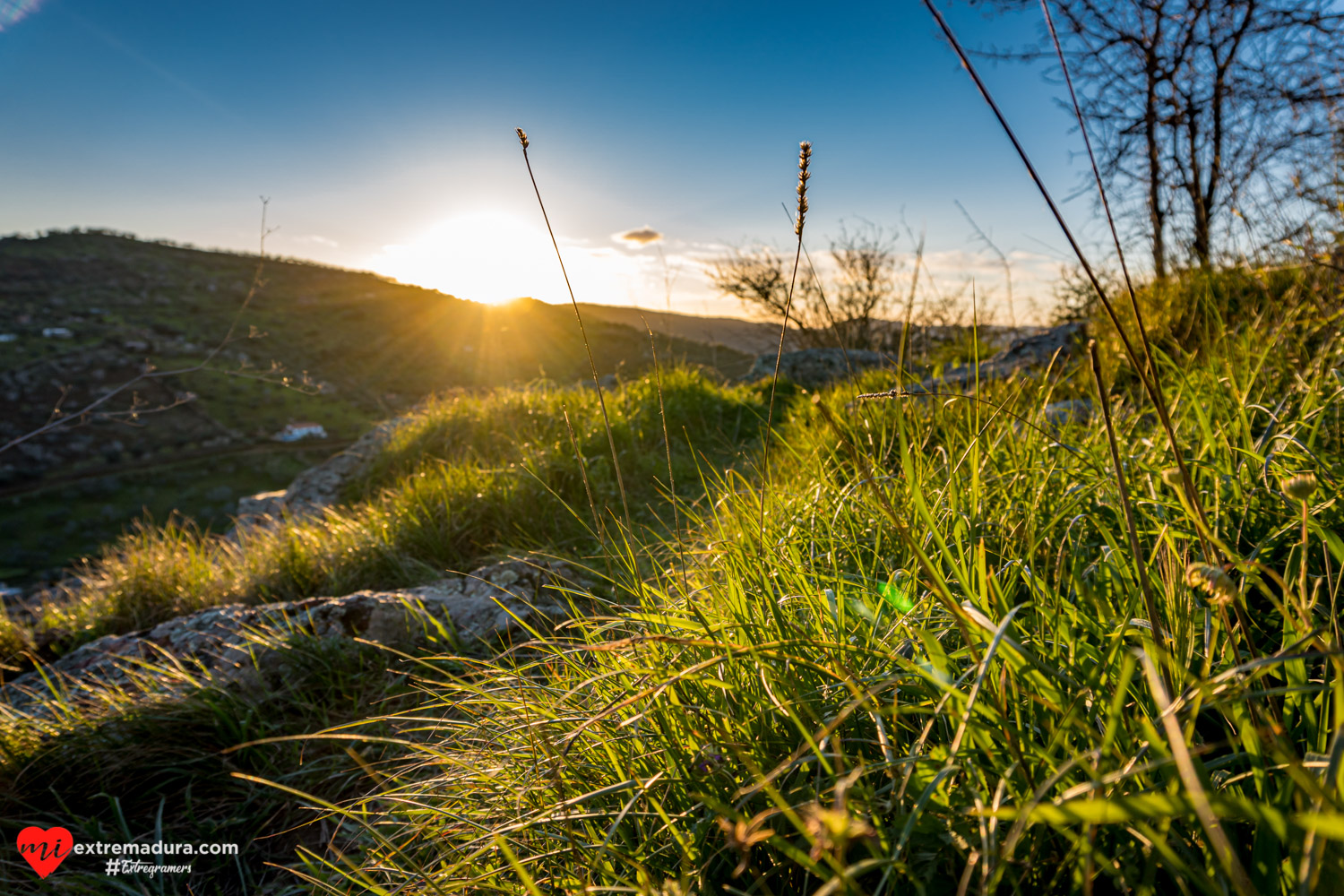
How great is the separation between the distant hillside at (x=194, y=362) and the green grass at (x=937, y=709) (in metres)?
8.31

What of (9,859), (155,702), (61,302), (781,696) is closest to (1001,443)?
(781,696)

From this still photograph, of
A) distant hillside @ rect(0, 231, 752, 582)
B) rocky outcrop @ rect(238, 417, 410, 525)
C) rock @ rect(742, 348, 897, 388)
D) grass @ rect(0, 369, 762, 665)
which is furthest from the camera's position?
distant hillside @ rect(0, 231, 752, 582)

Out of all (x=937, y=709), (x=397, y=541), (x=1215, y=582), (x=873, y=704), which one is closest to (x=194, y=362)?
(x=397, y=541)

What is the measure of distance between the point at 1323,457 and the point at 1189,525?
599 millimetres

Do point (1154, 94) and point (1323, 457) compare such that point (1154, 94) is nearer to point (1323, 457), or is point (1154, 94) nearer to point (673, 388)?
point (673, 388)

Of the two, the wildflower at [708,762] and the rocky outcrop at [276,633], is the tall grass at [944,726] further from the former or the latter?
the rocky outcrop at [276,633]

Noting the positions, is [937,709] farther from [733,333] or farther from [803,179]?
[733,333]

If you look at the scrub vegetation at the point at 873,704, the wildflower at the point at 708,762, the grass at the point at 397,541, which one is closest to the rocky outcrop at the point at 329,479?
the grass at the point at 397,541

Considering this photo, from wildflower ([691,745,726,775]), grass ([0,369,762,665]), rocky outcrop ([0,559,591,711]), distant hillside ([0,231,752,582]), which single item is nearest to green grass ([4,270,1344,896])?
wildflower ([691,745,726,775])

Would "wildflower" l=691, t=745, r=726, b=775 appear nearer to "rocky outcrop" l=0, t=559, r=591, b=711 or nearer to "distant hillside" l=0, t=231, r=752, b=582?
"rocky outcrop" l=0, t=559, r=591, b=711

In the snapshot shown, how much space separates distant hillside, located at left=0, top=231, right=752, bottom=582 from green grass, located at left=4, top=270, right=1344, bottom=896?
8.31m

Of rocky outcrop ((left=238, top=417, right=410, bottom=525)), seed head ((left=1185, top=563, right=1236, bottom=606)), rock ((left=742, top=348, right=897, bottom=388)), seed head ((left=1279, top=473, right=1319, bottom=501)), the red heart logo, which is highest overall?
rock ((left=742, top=348, right=897, bottom=388))

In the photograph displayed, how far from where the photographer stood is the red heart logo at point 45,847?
6.21 ft

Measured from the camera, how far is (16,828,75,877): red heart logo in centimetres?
189
